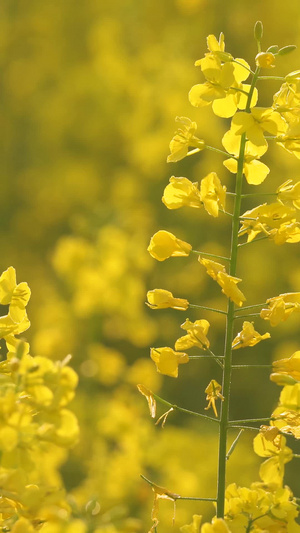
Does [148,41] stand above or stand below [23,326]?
below

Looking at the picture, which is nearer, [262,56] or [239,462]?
[262,56]

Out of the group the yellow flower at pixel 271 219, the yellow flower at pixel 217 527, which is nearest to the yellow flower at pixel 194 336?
the yellow flower at pixel 271 219

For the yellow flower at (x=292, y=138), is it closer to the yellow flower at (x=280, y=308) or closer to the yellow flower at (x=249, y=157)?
the yellow flower at (x=249, y=157)

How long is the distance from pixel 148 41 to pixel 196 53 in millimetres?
428

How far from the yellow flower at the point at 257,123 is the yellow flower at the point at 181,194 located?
3.3 inches

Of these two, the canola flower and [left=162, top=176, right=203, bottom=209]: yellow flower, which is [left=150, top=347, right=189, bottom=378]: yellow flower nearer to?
the canola flower

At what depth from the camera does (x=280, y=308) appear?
0.94m

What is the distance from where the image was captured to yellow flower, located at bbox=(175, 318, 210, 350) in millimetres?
984

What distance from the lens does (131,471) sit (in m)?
2.52

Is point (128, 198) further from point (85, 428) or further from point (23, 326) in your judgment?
point (23, 326)

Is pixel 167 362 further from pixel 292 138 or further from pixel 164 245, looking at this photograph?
pixel 292 138

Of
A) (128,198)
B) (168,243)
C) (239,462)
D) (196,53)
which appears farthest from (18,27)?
(168,243)

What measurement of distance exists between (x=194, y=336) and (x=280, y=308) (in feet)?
0.36

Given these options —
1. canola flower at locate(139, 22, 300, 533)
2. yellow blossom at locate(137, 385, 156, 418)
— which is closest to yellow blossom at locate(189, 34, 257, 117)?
canola flower at locate(139, 22, 300, 533)
